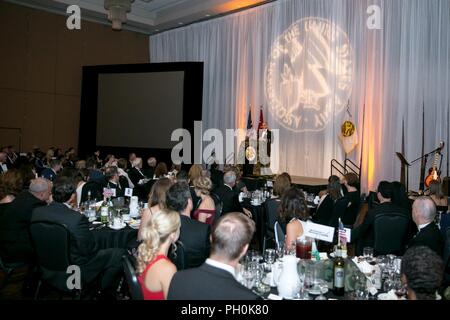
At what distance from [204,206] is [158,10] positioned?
12.9m

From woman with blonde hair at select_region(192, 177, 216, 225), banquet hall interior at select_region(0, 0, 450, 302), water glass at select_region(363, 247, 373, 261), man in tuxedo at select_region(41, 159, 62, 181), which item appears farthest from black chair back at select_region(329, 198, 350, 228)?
man in tuxedo at select_region(41, 159, 62, 181)

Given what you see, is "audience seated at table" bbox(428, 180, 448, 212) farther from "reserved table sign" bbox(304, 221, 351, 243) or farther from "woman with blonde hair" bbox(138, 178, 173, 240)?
"woman with blonde hair" bbox(138, 178, 173, 240)

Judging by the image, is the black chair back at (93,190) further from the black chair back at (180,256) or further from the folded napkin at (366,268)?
the folded napkin at (366,268)

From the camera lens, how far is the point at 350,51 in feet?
38.3

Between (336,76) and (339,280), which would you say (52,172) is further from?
(336,76)

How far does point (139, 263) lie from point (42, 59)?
14644 mm

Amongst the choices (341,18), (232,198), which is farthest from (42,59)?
(232,198)

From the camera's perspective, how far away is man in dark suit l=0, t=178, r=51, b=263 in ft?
14.2

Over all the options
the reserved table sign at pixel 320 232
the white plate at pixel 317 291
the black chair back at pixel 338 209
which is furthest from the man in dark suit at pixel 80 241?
the black chair back at pixel 338 209

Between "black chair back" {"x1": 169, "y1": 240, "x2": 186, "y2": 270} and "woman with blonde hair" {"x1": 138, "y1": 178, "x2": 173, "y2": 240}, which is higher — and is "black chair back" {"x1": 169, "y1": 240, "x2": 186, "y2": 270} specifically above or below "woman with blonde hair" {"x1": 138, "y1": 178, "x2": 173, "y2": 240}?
below

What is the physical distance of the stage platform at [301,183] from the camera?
10469 millimetres

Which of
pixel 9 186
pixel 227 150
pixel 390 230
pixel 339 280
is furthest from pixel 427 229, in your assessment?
pixel 227 150

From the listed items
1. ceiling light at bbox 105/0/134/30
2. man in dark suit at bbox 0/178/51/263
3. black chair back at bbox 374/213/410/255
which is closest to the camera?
man in dark suit at bbox 0/178/51/263

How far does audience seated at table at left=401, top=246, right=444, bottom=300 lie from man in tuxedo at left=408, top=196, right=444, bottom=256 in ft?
5.62
